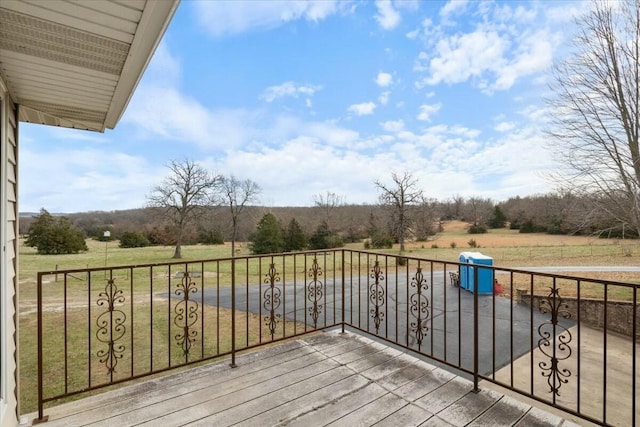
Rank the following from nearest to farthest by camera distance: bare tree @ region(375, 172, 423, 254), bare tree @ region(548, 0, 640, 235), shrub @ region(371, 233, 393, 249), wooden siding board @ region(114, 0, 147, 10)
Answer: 1. wooden siding board @ region(114, 0, 147, 10)
2. bare tree @ region(548, 0, 640, 235)
3. bare tree @ region(375, 172, 423, 254)
4. shrub @ region(371, 233, 393, 249)

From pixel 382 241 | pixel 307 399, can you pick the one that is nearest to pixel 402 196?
pixel 382 241

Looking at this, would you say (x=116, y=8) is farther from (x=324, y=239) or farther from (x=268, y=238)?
(x=324, y=239)

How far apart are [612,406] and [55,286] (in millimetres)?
15755

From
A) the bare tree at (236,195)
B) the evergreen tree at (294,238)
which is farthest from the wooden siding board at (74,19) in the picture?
the bare tree at (236,195)

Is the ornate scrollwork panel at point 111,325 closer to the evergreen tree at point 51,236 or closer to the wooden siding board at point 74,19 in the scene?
the wooden siding board at point 74,19

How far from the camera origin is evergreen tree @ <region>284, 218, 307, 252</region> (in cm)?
2034

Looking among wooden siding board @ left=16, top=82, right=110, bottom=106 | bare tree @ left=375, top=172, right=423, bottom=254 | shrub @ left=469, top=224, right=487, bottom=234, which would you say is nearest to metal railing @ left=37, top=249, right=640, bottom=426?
wooden siding board @ left=16, top=82, right=110, bottom=106

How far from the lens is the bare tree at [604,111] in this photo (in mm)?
8000

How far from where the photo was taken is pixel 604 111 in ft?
27.8

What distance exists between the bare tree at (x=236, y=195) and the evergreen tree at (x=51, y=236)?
9.72 metres

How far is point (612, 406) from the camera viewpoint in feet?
13.5

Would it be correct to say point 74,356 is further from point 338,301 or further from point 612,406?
point 612,406

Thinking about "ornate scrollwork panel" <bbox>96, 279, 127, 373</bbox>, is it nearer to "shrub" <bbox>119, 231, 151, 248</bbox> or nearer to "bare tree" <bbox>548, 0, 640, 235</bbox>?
"bare tree" <bbox>548, 0, 640, 235</bbox>

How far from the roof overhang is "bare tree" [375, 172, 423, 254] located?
16349 mm
